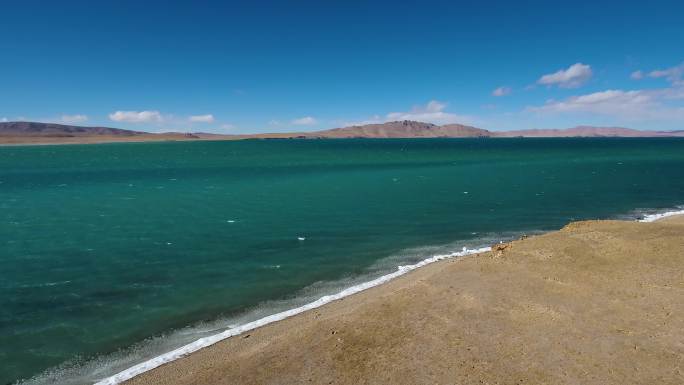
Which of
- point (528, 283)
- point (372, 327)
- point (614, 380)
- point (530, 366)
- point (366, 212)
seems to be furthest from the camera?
point (366, 212)

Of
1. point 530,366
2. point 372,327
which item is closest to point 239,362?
point 372,327

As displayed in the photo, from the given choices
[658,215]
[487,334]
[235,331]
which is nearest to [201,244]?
[235,331]

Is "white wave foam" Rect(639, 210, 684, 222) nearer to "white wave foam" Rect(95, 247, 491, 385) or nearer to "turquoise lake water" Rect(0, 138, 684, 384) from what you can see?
"turquoise lake water" Rect(0, 138, 684, 384)

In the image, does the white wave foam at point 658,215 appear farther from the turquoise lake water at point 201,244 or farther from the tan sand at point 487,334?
the tan sand at point 487,334

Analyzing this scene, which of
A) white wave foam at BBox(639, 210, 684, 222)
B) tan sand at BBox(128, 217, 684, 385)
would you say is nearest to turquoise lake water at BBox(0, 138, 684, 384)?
white wave foam at BBox(639, 210, 684, 222)

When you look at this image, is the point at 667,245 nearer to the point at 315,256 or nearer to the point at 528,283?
the point at 528,283

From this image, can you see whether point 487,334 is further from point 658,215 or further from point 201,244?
point 658,215

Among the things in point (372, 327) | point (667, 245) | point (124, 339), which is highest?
point (667, 245)

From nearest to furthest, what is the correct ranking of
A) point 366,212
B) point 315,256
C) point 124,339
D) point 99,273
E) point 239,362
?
point 239,362 → point 124,339 → point 99,273 → point 315,256 → point 366,212
